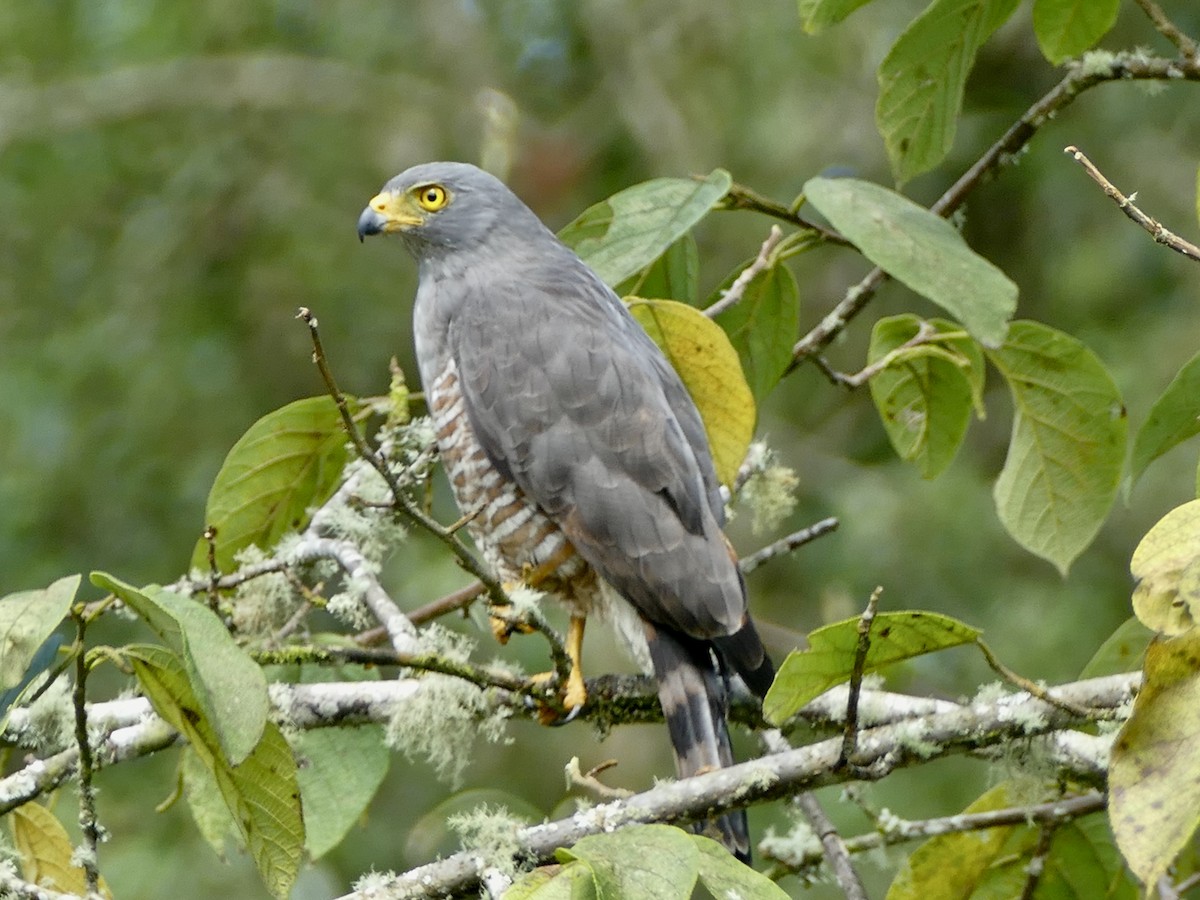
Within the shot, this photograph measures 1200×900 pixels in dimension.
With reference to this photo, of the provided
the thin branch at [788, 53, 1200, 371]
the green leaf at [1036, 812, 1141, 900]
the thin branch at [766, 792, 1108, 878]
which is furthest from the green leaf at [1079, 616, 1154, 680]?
the thin branch at [788, 53, 1200, 371]

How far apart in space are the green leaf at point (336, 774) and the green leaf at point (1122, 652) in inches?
47.3

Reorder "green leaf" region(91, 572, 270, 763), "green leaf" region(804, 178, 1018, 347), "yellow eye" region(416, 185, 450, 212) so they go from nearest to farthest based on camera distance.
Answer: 1. "green leaf" region(91, 572, 270, 763)
2. "green leaf" region(804, 178, 1018, 347)
3. "yellow eye" region(416, 185, 450, 212)

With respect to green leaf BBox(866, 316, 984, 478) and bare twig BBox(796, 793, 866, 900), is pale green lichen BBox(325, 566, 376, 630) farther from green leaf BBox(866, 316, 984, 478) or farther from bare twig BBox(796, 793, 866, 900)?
green leaf BBox(866, 316, 984, 478)

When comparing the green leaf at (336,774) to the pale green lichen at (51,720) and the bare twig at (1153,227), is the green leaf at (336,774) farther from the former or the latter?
the bare twig at (1153,227)

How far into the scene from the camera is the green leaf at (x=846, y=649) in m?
1.84

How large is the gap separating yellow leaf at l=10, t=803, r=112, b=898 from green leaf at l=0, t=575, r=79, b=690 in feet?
2.06

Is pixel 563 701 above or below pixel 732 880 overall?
above

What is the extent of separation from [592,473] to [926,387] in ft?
2.32

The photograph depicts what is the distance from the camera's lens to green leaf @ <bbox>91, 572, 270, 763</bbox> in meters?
1.74

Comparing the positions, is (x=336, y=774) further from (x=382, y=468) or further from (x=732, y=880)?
(x=732, y=880)

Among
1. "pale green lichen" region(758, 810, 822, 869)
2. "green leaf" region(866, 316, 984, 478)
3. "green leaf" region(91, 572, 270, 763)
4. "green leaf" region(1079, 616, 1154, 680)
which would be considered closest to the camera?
"green leaf" region(91, 572, 270, 763)

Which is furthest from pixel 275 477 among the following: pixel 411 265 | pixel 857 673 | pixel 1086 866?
pixel 411 265

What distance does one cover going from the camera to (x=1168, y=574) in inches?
63.2

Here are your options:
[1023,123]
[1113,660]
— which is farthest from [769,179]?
[1113,660]
